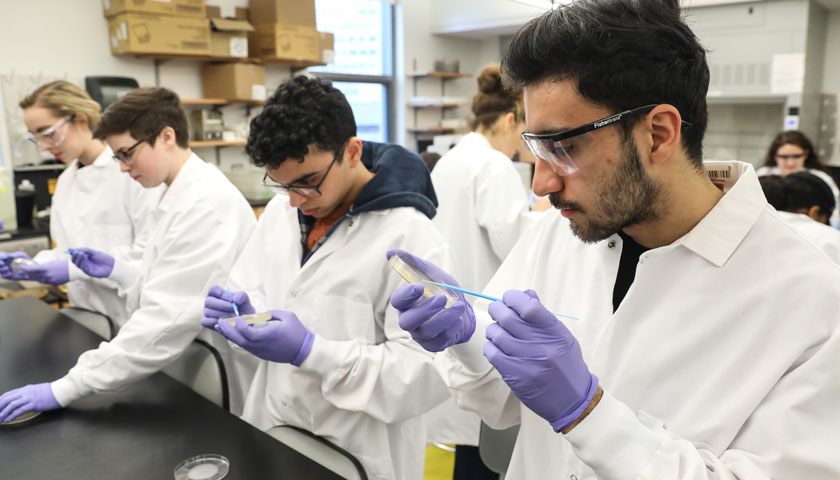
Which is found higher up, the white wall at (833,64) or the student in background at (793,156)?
the white wall at (833,64)

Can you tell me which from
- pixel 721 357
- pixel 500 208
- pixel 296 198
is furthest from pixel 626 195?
pixel 500 208

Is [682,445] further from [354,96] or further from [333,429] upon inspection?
[354,96]

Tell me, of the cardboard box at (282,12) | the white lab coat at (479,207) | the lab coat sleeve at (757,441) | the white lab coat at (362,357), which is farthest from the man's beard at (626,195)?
the cardboard box at (282,12)

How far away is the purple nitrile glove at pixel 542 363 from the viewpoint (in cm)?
89

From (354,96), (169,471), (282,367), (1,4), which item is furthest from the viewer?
(354,96)

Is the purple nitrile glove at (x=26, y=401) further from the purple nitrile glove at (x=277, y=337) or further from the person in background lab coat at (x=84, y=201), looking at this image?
the person in background lab coat at (x=84, y=201)

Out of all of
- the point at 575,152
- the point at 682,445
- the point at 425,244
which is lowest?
the point at 682,445

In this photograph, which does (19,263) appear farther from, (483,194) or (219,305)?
(483,194)

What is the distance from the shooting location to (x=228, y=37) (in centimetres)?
513

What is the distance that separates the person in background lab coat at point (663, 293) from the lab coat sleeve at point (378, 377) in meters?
0.54

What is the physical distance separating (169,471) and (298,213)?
801 millimetres

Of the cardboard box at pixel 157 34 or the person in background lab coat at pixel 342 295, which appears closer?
the person in background lab coat at pixel 342 295

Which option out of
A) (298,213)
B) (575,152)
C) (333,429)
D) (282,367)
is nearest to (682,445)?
(575,152)

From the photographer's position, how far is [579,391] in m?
0.89
